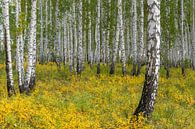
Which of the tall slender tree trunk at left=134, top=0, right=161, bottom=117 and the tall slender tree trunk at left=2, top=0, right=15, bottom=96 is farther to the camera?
the tall slender tree trunk at left=2, top=0, right=15, bottom=96

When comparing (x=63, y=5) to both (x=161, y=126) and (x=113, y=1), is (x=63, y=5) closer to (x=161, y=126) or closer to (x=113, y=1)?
(x=113, y=1)

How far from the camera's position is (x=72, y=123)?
8.77 m

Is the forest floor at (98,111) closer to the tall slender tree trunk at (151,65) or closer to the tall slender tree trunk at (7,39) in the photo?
the tall slender tree trunk at (151,65)

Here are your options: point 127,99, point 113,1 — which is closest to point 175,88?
point 127,99

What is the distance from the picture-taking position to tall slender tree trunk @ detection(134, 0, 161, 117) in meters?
10.1

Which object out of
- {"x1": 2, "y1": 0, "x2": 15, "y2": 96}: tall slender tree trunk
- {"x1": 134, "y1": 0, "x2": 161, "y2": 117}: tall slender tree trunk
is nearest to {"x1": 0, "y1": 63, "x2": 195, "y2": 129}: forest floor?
{"x1": 134, "y1": 0, "x2": 161, "y2": 117}: tall slender tree trunk

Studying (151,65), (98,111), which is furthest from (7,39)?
(151,65)

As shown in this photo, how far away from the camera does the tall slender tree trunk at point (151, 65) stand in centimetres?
1006

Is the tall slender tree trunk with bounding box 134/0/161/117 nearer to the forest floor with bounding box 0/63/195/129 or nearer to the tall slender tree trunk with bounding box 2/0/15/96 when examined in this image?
the forest floor with bounding box 0/63/195/129

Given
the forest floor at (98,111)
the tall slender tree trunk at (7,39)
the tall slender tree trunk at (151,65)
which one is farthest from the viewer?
the tall slender tree trunk at (7,39)

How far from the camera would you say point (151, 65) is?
397 inches

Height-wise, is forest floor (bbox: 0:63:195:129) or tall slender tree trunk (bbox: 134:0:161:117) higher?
tall slender tree trunk (bbox: 134:0:161:117)

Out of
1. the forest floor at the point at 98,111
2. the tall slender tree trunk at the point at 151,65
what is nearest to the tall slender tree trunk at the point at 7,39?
the forest floor at the point at 98,111

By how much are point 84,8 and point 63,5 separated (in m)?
1.97
